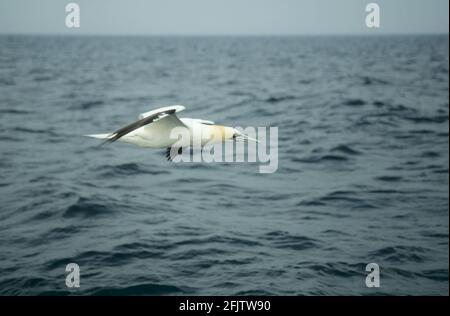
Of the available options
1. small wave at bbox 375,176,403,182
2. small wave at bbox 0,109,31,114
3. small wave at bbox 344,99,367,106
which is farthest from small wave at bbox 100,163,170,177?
small wave at bbox 344,99,367,106

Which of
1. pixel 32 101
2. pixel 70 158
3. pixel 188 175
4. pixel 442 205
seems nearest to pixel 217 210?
pixel 188 175

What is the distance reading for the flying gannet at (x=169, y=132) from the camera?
25.4 feet

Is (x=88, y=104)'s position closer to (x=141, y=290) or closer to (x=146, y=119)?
(x=141, y=290)

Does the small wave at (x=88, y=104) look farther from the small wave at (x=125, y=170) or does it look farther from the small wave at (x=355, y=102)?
the small wave at (x=125, y=170)

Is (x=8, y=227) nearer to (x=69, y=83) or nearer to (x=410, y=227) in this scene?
(x=410, y=227)

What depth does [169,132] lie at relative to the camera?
26.3 ft

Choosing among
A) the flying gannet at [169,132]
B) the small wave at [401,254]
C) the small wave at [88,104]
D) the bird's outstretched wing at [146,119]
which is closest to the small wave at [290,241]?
the small wave at [401,254]

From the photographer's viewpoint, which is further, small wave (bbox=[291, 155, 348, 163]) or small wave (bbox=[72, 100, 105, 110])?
small wave (bbox=[72, 100, 105, 110])

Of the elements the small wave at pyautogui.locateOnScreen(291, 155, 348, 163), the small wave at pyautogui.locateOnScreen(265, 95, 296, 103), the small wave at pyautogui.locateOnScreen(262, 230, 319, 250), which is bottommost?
the small wave at pyautogui.locateOnScreen(262, 230, 319, 250)

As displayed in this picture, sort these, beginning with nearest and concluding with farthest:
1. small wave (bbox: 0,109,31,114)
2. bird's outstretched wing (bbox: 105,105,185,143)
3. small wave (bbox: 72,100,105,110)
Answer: bird's outstretched wing (bbox: 105,105,185,143) < small wave (bbox: 0,109,31,114) < small wave (bbox: 72,100,105,110)

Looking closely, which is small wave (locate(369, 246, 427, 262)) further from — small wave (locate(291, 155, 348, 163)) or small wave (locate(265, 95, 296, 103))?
small wave (locate(265, 95, 296, 103))

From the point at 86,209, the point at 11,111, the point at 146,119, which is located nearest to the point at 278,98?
the point at 11,111

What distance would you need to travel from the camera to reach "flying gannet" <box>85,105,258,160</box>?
7.74 m

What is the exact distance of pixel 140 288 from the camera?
14109 mm
